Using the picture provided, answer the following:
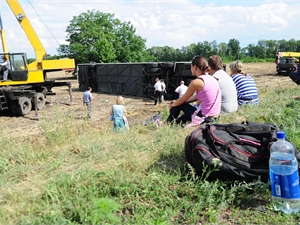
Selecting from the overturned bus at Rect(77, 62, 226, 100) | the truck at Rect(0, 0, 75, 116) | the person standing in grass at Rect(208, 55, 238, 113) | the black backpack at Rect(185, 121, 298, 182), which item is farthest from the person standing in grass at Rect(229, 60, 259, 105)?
the truck at Rect(0, 0, 75, 116)

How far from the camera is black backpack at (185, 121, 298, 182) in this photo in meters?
2.83

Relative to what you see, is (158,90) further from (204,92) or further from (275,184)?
(275,184)

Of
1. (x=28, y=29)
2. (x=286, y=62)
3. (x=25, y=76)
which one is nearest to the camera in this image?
(x=25, y=76)

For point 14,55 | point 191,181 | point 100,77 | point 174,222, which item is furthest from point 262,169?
point 100,77

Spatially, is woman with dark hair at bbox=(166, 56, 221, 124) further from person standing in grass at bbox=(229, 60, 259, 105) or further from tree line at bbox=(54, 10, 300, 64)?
tree line at bbox=(54, 10, 300, 64)

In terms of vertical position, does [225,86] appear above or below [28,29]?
below

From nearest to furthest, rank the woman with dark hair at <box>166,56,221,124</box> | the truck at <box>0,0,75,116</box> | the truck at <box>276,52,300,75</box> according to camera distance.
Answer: the woman with dark hair at <box>166,56,221,124</box>, the truck at <box>0,0,75,116</box>, the truck at <box>276,52,300,75</box>

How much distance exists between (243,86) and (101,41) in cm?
4177

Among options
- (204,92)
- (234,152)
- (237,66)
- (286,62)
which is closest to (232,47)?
(286,62)

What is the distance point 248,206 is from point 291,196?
0.39 metres

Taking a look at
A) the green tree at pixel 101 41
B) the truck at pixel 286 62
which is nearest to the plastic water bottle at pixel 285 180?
the truck at pixel 286 62

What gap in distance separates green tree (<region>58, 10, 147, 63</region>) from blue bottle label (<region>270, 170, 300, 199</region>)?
147 ft

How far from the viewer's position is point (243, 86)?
256 inches

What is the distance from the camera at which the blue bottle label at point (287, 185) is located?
257 cm
